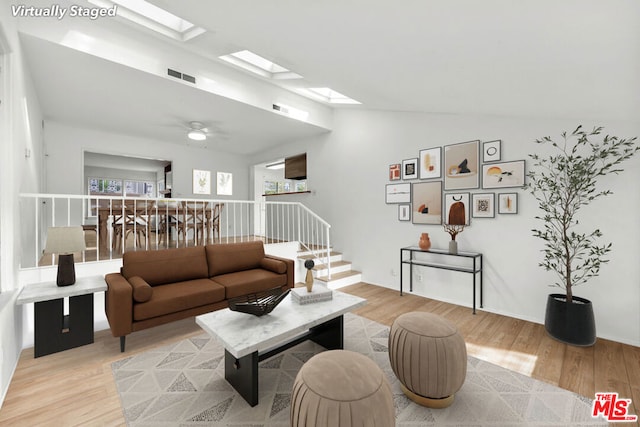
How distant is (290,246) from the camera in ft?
16.2

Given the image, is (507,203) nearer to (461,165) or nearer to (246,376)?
(461,165)

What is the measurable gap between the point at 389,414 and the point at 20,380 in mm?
2708

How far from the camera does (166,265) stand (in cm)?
307

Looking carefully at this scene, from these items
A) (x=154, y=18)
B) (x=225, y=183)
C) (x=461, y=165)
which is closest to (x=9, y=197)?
(x=154, y=18)

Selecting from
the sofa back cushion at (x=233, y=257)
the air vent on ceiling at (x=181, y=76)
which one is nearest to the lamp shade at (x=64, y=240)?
the sofa back cushion at (x=233, y=257)

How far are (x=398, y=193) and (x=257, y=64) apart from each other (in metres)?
2.88

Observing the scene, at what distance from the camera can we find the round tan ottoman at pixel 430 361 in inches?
65.6

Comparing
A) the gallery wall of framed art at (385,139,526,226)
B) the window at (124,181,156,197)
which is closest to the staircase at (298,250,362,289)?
the gallery wall of framed art at (385,139,526,226)

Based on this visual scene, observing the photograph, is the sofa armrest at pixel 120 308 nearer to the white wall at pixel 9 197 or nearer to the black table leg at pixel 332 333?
the white wall at pixel 9 197

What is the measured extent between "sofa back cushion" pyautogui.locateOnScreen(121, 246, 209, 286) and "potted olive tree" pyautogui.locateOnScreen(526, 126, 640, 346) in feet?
12.9

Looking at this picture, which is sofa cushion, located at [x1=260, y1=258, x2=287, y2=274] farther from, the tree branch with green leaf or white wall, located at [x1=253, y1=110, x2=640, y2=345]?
the tree branch with green leaf

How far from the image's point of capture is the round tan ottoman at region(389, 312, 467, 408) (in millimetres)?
1665

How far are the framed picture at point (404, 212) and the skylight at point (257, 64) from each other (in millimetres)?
2473

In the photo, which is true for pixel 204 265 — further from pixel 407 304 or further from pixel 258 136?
pixel 258 136
